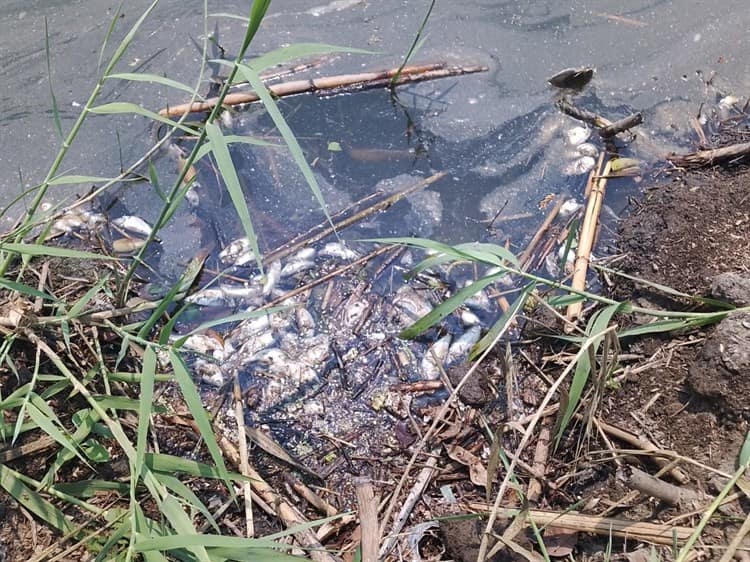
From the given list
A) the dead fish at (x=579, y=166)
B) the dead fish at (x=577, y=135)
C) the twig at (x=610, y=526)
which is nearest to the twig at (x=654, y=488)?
the twig at (x=610, y=526)

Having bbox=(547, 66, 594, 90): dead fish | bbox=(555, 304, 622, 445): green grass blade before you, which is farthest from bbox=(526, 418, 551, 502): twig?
bbox=(547, 66, 594, 90): dead fish

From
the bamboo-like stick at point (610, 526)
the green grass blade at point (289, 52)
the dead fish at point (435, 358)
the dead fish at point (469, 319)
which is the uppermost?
the green grass blade at point (289, 52)

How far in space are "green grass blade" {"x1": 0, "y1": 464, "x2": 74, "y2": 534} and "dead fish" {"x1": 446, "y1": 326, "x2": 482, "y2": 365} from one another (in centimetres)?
97

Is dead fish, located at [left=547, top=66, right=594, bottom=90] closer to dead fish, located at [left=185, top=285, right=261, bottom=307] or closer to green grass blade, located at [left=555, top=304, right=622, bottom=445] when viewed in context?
green grass blade, located at [left=555, top=304, right=622, bottom=445]

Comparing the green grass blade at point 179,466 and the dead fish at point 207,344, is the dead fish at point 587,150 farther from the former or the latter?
the green grass blade at point 179,466

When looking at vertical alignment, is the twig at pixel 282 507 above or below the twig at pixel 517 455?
below

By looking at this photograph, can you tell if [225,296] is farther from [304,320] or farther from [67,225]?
[67,225]

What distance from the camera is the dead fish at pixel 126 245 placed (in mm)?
1782

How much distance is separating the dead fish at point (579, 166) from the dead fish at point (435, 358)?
0.70m

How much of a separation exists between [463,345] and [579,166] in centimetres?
74

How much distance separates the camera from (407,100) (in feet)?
6.84

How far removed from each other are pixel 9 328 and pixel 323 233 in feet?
2.75

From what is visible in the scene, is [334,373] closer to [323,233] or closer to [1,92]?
[323,233]

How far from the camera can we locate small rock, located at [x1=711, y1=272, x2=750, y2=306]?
4.58 feet
